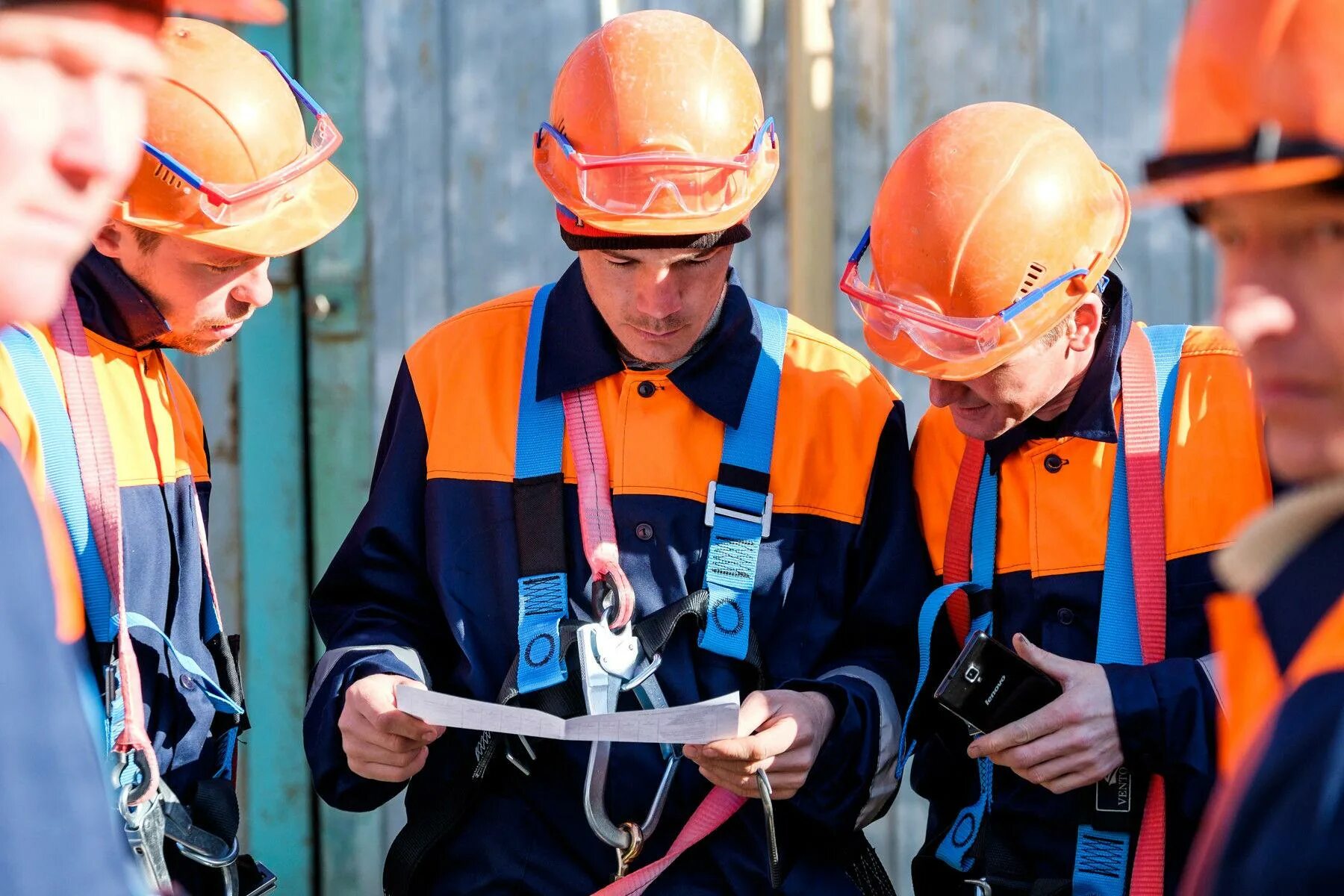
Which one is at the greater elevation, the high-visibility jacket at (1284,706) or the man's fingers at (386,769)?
the high-visibility jacket at (1284,706)

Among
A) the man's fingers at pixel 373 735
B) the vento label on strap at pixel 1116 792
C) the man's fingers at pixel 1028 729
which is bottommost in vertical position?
the vento label on strap at pixel 1116 792

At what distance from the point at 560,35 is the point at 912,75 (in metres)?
1.03

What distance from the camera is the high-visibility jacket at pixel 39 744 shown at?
1.39m

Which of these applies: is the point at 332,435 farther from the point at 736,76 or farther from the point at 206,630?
the point at 736,76

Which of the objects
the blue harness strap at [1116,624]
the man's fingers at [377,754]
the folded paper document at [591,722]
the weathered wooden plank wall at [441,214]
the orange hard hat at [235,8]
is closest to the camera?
the orange hard hat at [235,8]

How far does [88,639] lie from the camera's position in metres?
2.92

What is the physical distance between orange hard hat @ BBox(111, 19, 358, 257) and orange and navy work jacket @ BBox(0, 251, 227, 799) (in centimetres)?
19

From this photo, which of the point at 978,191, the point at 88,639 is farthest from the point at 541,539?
the point at 978,191

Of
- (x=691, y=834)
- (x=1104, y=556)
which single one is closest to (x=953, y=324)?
(x=1104, y=556)

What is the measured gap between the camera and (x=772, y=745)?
9.36ft

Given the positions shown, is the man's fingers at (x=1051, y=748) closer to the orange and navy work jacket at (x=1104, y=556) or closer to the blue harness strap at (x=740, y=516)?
the orange and navy work jacket at (x=1104, y=556)

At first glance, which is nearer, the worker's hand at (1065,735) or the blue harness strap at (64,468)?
the worker's hand at (1065,735)

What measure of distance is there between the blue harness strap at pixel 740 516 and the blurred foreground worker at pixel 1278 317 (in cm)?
153

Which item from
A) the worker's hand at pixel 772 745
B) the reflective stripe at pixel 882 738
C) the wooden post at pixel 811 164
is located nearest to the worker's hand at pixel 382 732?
the worker's hand at pixel 772 745
